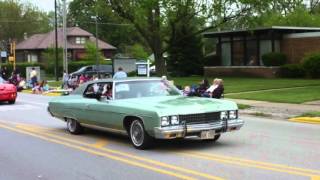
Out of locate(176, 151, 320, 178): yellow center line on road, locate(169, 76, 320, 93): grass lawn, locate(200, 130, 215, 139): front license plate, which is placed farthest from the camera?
locate(169, 76, 320, 93): grass lawn

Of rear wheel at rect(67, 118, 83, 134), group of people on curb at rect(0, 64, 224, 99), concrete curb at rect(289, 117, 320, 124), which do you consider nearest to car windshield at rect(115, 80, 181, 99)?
rear wheel at rect(67, 118, 83, 134)

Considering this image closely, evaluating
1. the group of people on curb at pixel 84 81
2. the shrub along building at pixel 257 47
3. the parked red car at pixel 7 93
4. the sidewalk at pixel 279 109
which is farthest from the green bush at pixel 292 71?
the parked red car at pixel 7 93

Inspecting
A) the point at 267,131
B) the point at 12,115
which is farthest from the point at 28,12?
the point at 267,131

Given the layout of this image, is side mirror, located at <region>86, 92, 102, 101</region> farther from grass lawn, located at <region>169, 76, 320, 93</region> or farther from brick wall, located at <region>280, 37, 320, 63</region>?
brick wall, located at <region>280, 37, 320, 63</region>

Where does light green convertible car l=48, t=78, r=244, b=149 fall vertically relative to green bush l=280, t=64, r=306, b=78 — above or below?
below

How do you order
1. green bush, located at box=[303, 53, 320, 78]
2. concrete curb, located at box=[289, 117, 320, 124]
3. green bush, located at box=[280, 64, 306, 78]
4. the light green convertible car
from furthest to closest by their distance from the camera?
green bush, located at box=[280, 64, 306, 78] → green bush, located at box=[303, 53, 320, 78] → concrete curb, located at box=[289, 117, 320, 124] → the light green convertible car

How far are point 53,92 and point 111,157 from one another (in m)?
25.4

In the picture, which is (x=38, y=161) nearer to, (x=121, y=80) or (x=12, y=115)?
(x=121, y=80)

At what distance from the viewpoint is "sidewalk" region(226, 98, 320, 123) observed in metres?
18.4

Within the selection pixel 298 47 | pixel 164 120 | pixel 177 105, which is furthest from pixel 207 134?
pixel 298 47

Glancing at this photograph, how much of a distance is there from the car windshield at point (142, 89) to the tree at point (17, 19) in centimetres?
8207

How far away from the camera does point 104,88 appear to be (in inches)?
508

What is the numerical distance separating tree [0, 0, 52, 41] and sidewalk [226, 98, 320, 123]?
7462 centimetres

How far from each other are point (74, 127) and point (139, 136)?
3141mm
